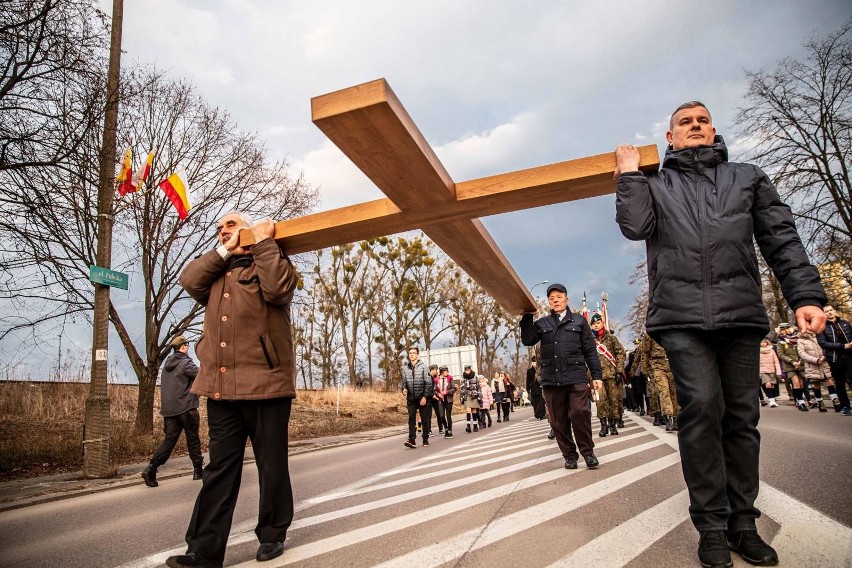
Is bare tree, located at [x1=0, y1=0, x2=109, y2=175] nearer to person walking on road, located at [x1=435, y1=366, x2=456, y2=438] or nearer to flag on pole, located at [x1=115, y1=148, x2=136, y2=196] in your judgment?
flag on pole, located at [x1=115, y1=148, x2=136, y2=196]

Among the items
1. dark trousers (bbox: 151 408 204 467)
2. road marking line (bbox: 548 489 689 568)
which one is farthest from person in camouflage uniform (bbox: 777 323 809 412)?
dark trousers (bbox: 151 408 204 467)

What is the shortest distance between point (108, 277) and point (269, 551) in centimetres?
696

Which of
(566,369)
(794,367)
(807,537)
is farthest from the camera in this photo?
(794,367)

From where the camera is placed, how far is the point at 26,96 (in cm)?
675

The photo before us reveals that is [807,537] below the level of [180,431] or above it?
below

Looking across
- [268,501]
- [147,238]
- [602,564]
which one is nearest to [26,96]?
[147,238]

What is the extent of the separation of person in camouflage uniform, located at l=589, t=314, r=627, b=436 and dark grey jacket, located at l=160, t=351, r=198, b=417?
6717 mm

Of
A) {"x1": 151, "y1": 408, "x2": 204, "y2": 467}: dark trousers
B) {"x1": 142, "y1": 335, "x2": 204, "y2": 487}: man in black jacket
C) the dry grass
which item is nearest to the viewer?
{"x1": 151, "y1": 408, "x2": 204, "y2": 467}: dark trousers

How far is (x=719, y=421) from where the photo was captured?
2463 mm

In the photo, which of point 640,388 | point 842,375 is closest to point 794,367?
point 842,375

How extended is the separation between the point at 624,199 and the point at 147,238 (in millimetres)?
12407

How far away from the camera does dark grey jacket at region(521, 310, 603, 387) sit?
6070 mm

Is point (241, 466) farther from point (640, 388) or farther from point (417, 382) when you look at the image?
point (640, 388)

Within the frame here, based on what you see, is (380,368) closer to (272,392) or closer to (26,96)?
(26,96)
